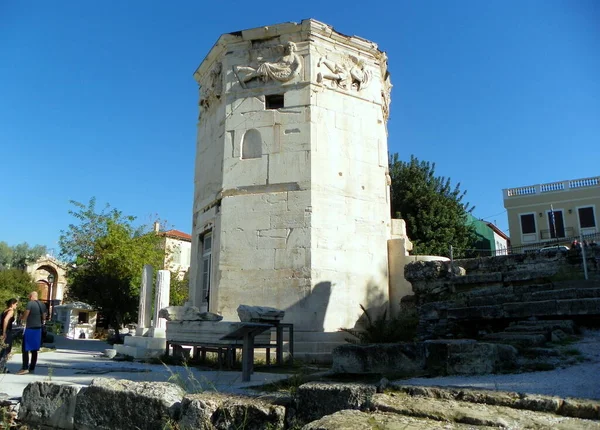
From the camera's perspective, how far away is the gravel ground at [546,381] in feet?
11.8

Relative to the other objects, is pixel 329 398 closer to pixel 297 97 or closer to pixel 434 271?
pixel 434 271

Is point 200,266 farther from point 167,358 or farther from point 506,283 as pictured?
point 506,283

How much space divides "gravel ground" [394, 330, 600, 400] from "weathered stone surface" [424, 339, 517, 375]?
5.5 inches

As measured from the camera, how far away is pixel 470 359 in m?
4.68

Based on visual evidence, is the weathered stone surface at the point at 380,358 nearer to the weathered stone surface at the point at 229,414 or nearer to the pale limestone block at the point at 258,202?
the weathered stone surface at the point at 229,414

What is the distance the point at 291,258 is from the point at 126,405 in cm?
734

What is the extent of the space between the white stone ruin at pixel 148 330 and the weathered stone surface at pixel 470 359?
7900 millimetres

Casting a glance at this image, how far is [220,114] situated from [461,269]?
746 centimetres

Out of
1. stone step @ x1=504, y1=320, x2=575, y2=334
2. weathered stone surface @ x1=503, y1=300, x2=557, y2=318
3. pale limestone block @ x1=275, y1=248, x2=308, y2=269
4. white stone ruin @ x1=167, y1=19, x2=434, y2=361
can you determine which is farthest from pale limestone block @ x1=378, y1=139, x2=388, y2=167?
stone step @ x1=504, y1=320, x2=575, y2=334

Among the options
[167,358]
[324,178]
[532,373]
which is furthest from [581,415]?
[324,178]

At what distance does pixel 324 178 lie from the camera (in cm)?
1232

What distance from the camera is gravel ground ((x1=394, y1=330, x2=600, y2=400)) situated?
3.60 m

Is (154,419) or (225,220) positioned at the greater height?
(225,220)

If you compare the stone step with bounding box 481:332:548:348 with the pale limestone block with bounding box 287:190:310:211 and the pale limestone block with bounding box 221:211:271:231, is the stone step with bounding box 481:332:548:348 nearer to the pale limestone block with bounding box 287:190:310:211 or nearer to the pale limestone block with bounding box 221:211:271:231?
the pale limestone block with bounding box 287:190:310:211
